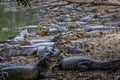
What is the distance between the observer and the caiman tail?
663 centimetres

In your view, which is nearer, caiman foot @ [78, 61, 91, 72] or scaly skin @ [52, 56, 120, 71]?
scaly skin @ [52, 56, 120, 71]

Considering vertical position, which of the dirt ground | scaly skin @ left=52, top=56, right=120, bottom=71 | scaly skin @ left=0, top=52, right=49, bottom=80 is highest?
scaly skin @ left=0, top=52, right=49, bottom=80

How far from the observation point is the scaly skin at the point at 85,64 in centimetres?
674

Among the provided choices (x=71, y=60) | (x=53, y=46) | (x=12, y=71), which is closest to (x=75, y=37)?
(x=53, y=46)

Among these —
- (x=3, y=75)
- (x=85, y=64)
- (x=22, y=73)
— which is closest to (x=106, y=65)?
(x=85, y=64)

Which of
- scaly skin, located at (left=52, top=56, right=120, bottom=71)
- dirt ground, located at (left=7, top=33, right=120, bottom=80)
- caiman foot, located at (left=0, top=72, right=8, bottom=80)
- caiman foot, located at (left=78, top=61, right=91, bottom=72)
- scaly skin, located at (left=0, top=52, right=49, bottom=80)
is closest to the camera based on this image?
caiman foot, located at (left=0, top=72, right=8, bottom=80)

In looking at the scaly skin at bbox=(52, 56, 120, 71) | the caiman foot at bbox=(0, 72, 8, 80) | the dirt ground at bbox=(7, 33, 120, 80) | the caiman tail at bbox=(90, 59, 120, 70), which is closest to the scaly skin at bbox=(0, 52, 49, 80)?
the caiman foot at bbox=(0, 72, 8, 80)

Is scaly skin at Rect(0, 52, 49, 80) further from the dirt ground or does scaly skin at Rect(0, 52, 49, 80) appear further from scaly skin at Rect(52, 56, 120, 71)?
scaly skin at Rect(52, 56, 120, 71)

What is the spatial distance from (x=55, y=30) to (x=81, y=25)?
1601 millimetres

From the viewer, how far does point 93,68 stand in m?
7.09

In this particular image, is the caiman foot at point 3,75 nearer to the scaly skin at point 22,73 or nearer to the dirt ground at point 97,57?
the scaly skin at point 22,73

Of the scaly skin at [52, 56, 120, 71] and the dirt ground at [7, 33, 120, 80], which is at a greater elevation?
the scaly skin at [52, 56, 120, 71]

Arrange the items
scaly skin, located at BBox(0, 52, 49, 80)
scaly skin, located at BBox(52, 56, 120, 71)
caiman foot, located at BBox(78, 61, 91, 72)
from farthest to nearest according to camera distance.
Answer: caiman foot, located at BBox(78, 61, 91, 72)
scaly skin, located at BBox(52, 56, 120, 71)
scaly skin, located at BBox(0, 52, 49, 80)

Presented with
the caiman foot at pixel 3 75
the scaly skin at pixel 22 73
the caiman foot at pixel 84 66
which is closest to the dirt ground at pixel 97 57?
the caiman foot at pixel 84 66
